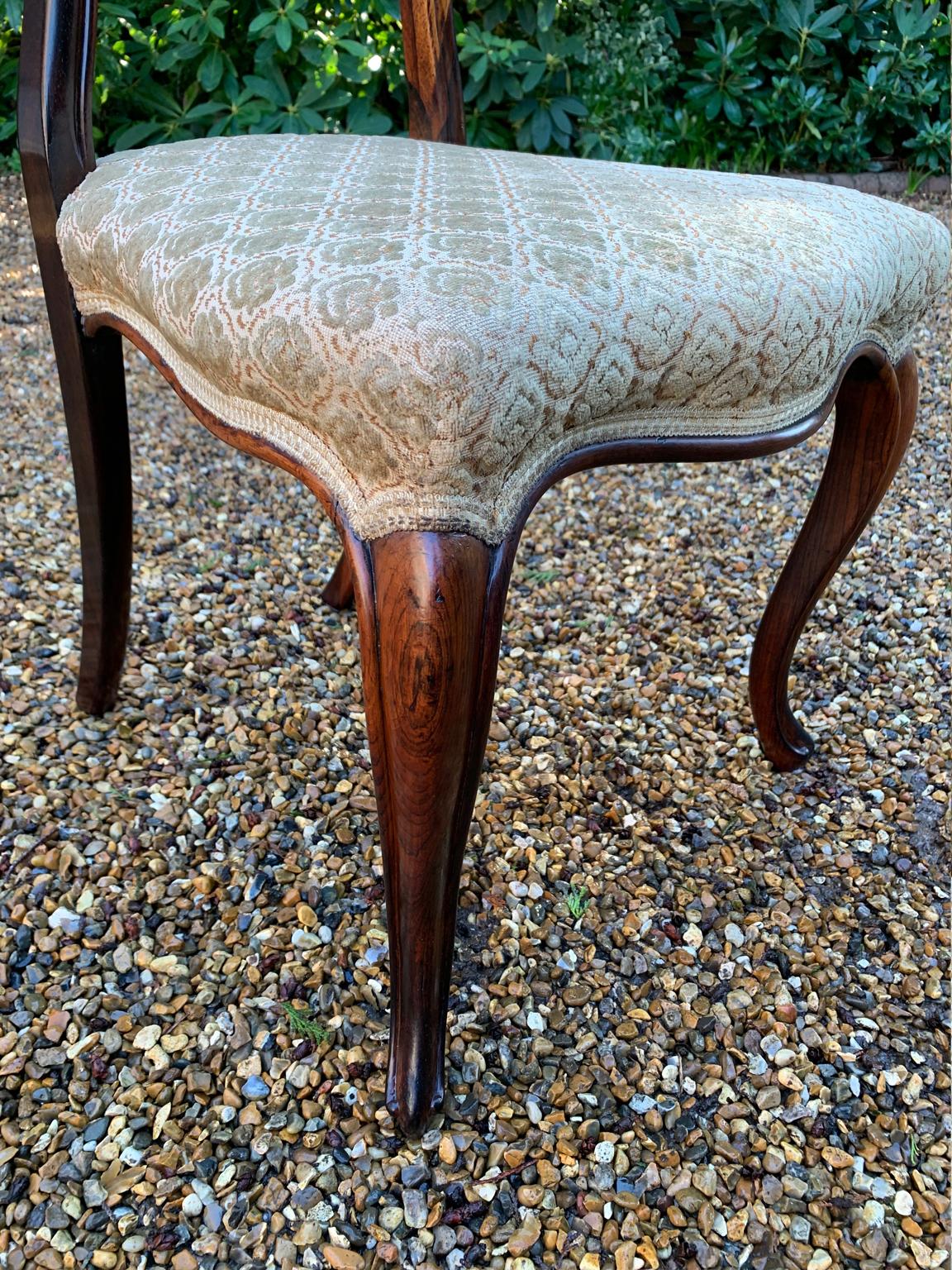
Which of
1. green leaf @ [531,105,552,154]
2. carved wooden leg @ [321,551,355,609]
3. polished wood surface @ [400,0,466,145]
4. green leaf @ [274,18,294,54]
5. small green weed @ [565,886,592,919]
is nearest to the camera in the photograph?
small green weed @ [565,886,592,919]

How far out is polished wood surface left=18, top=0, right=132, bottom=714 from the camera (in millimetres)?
862

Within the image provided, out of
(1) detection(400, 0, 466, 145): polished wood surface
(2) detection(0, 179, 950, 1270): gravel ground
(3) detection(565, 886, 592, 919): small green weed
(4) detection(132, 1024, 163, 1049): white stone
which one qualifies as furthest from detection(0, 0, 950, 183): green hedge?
(4) detection(132, 1024, 163, 1049): white stone

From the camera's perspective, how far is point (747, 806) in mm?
1207

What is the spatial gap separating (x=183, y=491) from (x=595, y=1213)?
1475 mm

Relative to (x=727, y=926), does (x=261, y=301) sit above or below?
above

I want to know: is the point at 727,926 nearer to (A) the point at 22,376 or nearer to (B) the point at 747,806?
(B) the point at 747,806

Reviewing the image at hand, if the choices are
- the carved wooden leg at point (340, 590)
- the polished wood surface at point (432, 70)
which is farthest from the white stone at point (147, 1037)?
the polished wood surface at point (432, 70)

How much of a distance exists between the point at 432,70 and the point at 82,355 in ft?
1.90

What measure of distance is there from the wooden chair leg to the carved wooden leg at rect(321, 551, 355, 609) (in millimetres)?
336

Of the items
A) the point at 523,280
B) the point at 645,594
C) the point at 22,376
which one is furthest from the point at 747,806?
the point at 22,376

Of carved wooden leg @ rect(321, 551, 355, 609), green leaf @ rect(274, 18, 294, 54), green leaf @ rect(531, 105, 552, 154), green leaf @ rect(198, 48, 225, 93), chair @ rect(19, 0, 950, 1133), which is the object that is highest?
chair @ rect(19, 0, 950, 1133)

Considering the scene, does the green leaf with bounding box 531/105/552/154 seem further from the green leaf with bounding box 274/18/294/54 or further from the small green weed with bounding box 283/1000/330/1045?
the small green weed with bounding box 283/1000/330/1045

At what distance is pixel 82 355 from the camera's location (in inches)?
38.0

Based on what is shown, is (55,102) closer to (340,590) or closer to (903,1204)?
(340,590)
